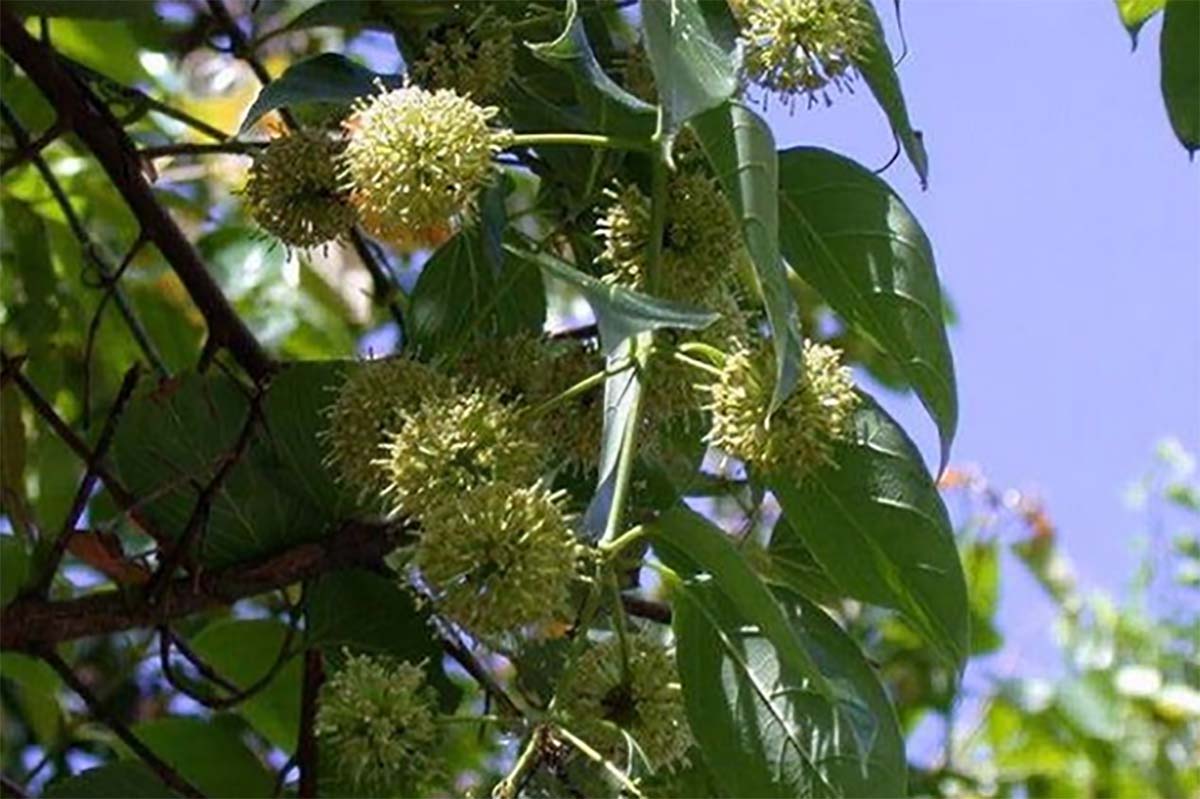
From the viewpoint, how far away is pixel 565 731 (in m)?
0.80

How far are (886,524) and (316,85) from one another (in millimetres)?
302

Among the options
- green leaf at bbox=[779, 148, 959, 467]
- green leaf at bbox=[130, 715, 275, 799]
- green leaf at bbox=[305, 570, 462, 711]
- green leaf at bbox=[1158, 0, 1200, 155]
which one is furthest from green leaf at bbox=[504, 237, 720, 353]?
green leaf at bbox=[130, 715, 275, 799]

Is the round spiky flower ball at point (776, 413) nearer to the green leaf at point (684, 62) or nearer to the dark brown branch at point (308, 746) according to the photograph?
the green leaf at point (684, 62)

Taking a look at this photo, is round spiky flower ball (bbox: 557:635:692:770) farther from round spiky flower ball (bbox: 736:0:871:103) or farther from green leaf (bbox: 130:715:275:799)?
green leaf (bbox: 130:715:275:799)

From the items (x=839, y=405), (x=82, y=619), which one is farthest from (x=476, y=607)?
(x=82, y=619)

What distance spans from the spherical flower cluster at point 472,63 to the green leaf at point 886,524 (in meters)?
0.21

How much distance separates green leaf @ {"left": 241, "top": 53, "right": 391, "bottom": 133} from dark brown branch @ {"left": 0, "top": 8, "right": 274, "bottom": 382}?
328mm

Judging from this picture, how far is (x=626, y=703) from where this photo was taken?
847mm

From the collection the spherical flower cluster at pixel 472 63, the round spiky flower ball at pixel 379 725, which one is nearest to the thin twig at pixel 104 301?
the spherical flower cluster at pixel 472 63

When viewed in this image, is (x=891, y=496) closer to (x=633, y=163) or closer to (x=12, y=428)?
(x=633, y=163)

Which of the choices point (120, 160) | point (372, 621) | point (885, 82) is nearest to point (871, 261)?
point (885, 82)

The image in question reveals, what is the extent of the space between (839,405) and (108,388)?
0.99 meters

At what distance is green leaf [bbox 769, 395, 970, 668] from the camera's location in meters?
0.89

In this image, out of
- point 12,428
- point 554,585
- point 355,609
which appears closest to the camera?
point 554,585
